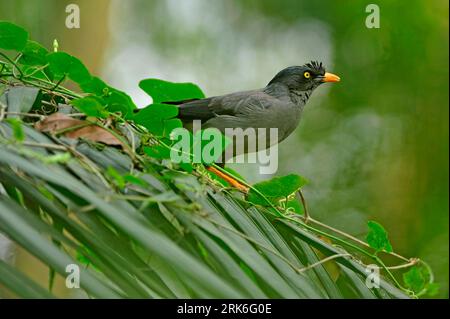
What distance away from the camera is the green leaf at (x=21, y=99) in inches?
58.4

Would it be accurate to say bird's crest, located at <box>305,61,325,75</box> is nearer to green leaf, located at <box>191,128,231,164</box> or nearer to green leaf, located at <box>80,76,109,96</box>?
green leaf, located at <box>80,76,109,96</box>

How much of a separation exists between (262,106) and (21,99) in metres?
2.33

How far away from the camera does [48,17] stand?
5875 mm

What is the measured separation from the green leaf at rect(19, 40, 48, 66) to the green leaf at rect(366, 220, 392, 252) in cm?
94

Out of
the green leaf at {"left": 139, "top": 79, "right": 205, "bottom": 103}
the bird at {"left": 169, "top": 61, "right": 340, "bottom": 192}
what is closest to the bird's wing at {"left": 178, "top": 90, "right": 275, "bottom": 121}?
the bird at {"left": 169, "top": 61, "right": 340, "bottom": 192}

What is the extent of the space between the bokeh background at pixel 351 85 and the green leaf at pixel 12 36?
14.4 ft

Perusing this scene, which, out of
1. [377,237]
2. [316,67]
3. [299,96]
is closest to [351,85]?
[316,67]

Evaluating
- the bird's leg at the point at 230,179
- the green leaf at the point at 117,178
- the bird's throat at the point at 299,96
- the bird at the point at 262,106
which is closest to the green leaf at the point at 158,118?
the bird's leg at the point at 230,179

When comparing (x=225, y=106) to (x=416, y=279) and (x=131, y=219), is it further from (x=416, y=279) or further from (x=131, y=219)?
(x=131, y=219)

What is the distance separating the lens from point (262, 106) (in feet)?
12.3

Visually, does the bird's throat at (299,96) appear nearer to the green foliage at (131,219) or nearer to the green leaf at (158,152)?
the green foliage at (131,219)

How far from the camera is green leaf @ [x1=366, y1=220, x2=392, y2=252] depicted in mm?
1796

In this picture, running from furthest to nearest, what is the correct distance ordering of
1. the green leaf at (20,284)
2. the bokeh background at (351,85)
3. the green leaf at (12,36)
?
1. the bokeh background at (351,85)
2. the green leaf at (12,36)
3. the green leaf at (20,284)
